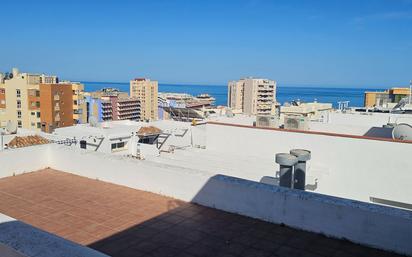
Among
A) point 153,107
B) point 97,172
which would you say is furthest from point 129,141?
point 153,107

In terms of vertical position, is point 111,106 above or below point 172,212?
below

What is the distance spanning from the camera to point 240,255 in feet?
13.8

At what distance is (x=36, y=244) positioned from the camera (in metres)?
2.26

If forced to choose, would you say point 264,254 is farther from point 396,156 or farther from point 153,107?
point 153,107

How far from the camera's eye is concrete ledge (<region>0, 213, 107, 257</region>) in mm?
2135

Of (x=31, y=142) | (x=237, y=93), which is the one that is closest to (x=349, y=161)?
(x=31, y=142)

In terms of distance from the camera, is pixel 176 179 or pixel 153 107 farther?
pixel 153 107

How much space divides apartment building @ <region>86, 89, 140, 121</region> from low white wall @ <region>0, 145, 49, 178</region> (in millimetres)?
85648

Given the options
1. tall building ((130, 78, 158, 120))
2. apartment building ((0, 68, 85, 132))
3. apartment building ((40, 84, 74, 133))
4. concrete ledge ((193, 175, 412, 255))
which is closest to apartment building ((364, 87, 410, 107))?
concrete ledge ((193, 175, 412, 255))

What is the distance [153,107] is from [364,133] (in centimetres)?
12072

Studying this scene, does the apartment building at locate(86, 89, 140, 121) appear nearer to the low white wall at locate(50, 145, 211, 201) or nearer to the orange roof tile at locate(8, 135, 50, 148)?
the orange roof tile at locate(8, 135, 50, 148)

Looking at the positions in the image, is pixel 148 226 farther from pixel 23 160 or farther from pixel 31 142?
pixel 31 142

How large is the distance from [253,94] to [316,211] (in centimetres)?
11530

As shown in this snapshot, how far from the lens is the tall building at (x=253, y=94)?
119 meters
